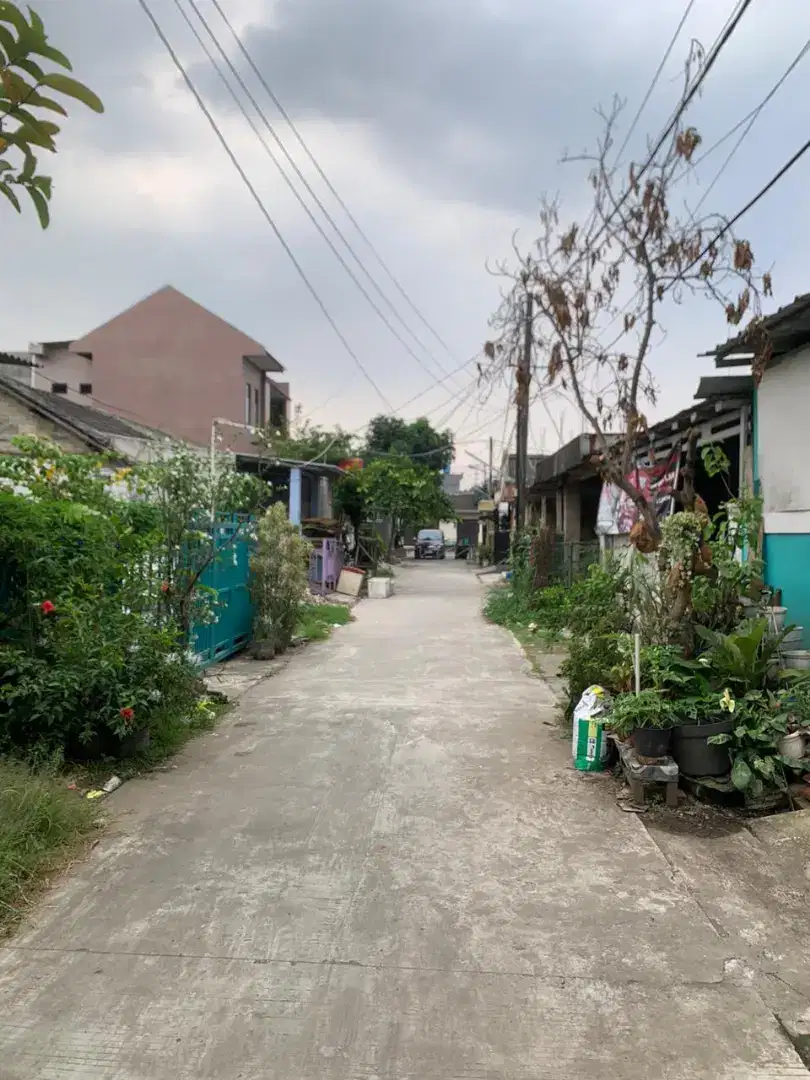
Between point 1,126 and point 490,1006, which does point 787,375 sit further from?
point 1,126

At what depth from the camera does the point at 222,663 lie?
10.6 metres

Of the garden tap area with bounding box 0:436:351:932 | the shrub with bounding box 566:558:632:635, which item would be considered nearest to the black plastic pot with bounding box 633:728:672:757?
the shrub with bounding box 566:558:632:635

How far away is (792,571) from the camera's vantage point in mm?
6977

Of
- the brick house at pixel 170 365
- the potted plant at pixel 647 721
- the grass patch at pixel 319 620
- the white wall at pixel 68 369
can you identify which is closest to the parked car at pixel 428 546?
→ the brick house at pixel 170 365

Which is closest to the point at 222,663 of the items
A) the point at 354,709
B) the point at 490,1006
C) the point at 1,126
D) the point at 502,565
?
the point at 354,709

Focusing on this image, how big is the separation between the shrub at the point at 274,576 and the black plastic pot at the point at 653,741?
6.87 m

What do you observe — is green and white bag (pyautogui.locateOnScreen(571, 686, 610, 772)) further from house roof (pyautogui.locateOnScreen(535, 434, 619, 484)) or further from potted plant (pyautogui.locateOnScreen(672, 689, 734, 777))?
house roof (pyautogui.locateOnScreen(535, 434, 619, 484))

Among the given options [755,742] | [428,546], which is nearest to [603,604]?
[755,742]

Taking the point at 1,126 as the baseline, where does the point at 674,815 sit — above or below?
below

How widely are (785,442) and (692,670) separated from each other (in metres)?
2.57

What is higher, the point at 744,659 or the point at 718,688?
the point at 744,659

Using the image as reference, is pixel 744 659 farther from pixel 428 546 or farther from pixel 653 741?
pixel 428 546

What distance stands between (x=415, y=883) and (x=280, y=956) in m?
0.93

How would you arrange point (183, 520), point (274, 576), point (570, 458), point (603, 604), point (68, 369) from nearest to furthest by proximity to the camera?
point (603, 604), point (183, 520), point (274, 576), point (570, 458), point (68, 369)
